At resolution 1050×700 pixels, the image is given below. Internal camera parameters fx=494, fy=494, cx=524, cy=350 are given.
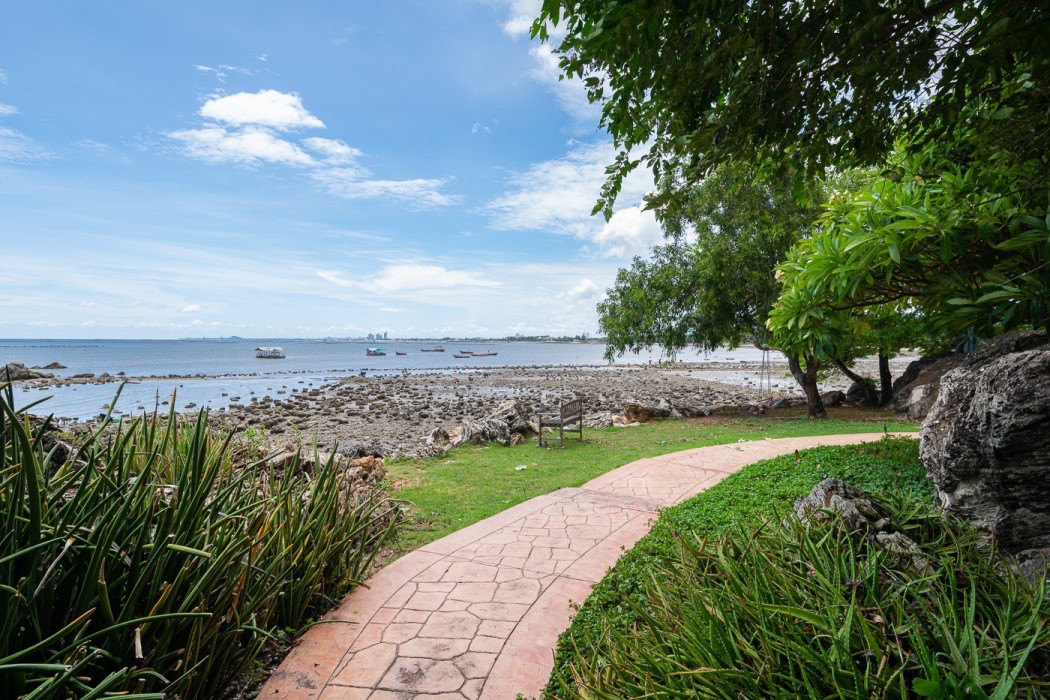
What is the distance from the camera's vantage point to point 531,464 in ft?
30.3

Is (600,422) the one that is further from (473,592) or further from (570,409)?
(473,592)

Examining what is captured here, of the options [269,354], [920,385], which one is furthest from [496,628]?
[269,354]

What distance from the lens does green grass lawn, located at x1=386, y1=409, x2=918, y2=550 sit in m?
6.32

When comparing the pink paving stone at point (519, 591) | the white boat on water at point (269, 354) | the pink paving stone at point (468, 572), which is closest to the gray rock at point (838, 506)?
the pink paving stone at point (519, 591)

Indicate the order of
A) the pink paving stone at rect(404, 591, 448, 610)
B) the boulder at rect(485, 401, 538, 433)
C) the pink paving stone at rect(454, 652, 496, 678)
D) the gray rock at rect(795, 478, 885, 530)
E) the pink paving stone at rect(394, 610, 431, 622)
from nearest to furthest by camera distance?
the pink paving stone at rect(454, 652, 496, 678), the gray rock at rect(795, 478, 885, 530), the pink paving stone at rect(394, 610, 431, 622), the pink paving stone at rect(404, 591, 448, 610), the boulder at rect(485, 401, 538, 433)

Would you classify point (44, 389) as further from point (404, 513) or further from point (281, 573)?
point (281, 573)

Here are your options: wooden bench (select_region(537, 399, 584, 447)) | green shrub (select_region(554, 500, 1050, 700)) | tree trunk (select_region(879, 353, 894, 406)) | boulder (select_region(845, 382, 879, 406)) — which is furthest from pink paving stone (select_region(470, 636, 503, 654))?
boulder (select_region(845, 382, 879, 406))

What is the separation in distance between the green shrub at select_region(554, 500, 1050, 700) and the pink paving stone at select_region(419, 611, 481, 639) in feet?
3.13

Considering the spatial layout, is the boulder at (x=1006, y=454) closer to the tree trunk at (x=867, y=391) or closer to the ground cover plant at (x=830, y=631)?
the ground cover plant at (x=830, y=631)

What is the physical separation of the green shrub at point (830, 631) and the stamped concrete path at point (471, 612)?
0.67 metres

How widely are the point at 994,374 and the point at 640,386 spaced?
33352 millimetres

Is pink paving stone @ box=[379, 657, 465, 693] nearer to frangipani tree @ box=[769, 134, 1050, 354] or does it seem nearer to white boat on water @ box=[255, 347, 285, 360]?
frangipani tree @ box=[769, 134, 1050, 354]

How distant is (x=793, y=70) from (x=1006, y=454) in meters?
2.86

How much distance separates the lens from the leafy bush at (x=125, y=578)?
1.86m
